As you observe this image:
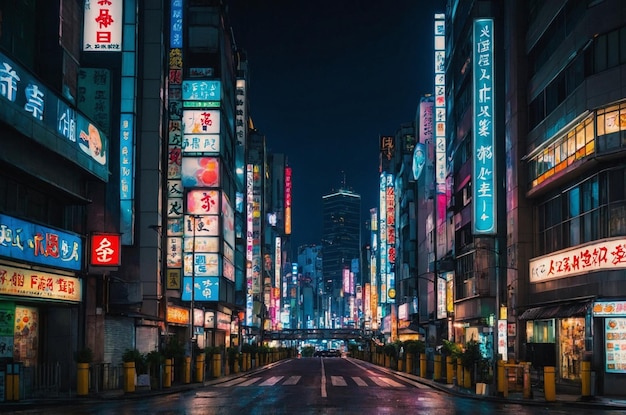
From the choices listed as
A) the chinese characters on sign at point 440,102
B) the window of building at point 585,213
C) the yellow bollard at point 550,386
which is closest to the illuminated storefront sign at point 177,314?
the window of building at point 585,213

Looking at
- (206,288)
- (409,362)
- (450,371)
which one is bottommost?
(409,362)

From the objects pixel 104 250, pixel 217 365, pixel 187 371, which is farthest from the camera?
pixel 217 365

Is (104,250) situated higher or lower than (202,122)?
lower

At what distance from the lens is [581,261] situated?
38125mm

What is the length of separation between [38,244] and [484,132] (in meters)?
28.3

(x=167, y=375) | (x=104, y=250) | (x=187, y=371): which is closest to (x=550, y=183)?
(x=187, y=371)

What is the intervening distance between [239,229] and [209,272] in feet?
71.8

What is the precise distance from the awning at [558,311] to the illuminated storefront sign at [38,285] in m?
21.5

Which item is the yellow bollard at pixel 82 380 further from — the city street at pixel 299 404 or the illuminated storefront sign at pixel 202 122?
the illuminated storefront sign at pixel 202 122

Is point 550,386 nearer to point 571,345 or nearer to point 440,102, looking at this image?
point 571,345

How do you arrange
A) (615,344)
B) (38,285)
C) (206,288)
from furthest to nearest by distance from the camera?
(206,288) → (615,344) → (38,285)

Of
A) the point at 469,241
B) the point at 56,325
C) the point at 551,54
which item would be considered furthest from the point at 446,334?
the point at 56,325

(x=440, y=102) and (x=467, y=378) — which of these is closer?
(x=467, y=378)

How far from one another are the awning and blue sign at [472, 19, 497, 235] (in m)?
7.23
